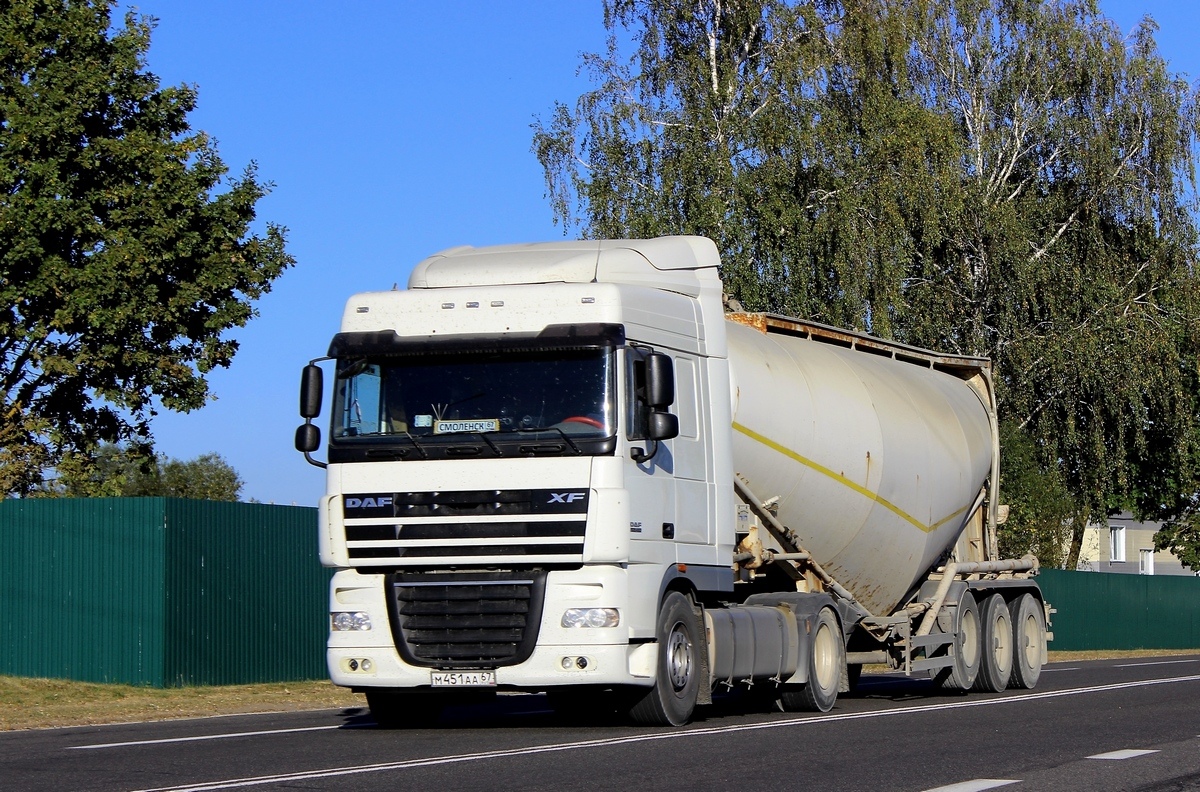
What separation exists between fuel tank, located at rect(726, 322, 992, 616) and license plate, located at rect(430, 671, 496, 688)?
3420mm

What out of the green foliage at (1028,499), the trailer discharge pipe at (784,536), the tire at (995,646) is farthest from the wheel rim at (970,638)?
the green foliage at (1028,499)

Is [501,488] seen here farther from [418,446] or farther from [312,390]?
[312,390]

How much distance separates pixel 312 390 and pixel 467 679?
98.7 inches

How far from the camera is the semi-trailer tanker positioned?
12664 millimetres

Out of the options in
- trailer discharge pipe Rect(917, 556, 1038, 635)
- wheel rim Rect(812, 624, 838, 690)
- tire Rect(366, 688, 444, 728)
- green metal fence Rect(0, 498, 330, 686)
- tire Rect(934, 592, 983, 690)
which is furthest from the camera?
green metal fence Rect(0, 498, 330, 686)

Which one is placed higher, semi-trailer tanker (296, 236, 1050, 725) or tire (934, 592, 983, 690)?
semi-trailer tanker (296, 236, 1050, 725)

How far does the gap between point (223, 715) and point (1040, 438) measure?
28.8 m

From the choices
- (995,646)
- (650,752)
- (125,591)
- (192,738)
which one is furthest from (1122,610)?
(650,752)

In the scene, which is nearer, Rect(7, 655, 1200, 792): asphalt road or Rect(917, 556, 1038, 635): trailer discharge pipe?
Rect(7, 655, 1200, 792): asphalt road

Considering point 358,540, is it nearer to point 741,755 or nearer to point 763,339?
point 741,755

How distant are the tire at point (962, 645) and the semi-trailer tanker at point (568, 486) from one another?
327 centimetres

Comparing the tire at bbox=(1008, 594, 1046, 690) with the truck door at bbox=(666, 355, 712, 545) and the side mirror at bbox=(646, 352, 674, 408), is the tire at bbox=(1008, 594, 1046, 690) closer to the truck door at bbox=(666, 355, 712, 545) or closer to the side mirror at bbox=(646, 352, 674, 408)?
the truck door at bbox=(666, 355, 712, 545)

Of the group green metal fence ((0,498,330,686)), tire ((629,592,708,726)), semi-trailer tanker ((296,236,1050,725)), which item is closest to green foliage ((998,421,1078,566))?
green metal fence ((0,498,330,686))

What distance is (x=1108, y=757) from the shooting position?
438 inches
